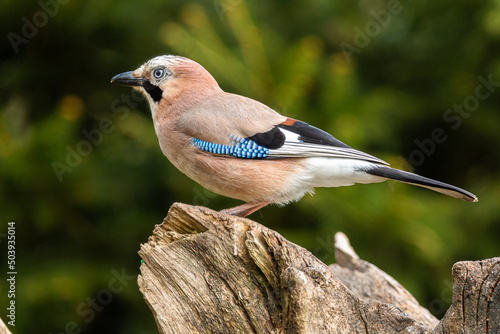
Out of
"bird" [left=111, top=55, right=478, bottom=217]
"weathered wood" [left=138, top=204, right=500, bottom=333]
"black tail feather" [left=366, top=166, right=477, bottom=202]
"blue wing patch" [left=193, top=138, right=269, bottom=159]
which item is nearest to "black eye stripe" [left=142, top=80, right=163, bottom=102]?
"bird" [left=111, top=55, right=478, bottom=217]

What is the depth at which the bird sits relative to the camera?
14.9 ft

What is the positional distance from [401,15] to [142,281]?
18.6 ft

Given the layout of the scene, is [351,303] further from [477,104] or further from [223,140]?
[477,104]

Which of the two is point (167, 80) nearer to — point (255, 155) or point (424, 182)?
point (255, 155)

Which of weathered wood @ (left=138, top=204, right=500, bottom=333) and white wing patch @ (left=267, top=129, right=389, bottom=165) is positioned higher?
white wing patch @ (left=267, top=129, right=389, bottom=165)

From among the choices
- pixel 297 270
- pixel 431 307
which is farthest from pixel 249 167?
pixel 431 307

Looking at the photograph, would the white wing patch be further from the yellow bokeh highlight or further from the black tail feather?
the yellow bokeh highlight

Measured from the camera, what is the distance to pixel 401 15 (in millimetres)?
7926

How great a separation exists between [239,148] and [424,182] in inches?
53.4

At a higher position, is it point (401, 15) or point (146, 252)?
point (401, 15)

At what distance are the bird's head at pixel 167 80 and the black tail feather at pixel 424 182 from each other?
1576 mm

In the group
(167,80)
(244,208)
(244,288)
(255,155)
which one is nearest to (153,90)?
(167,80)

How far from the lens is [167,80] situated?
5086 millimetres

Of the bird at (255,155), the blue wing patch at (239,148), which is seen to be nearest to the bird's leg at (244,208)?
the bird at (255,155)
